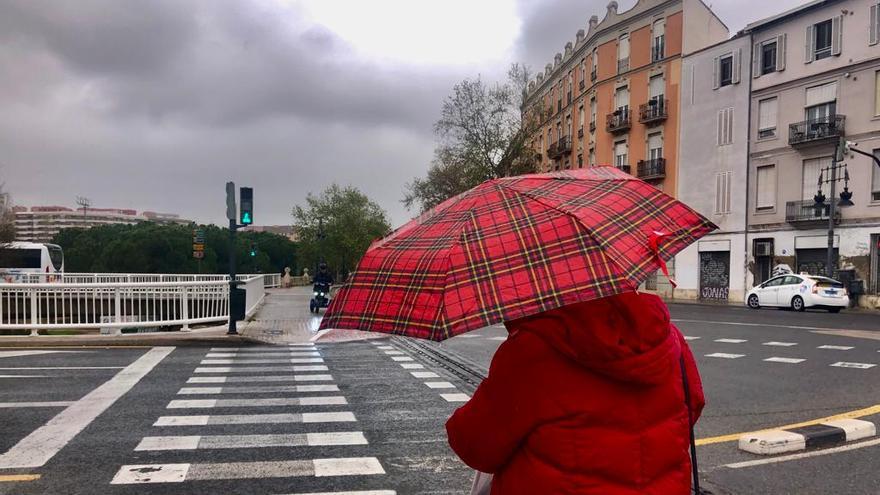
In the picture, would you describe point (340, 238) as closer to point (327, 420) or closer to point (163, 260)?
point (163, 260)

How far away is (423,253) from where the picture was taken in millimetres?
1961

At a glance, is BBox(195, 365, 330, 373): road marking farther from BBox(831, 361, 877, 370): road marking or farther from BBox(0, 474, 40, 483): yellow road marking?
BBox(831, 361, 877, 370): road marking

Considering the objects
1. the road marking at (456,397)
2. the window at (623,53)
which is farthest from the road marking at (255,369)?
the window at (623,53)

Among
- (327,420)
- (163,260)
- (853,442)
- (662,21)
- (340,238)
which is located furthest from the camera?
(163,260)

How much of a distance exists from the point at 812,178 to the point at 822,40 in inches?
275

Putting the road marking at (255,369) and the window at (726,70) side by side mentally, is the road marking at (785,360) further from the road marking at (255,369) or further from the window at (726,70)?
the window at (726,70)

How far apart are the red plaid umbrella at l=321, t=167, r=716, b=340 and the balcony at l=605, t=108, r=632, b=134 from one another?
138 ft

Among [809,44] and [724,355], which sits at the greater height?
[809,44]

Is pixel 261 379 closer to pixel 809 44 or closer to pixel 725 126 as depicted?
pixel 809 44

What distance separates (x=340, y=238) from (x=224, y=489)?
2362 inches

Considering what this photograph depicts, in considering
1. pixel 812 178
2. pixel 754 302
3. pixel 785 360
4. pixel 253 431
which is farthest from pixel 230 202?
pixel 812 178

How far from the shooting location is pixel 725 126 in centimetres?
3591

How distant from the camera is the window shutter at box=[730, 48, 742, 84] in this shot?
35.3 metres

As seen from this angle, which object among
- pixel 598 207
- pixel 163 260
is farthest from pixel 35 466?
pixel 163 260
